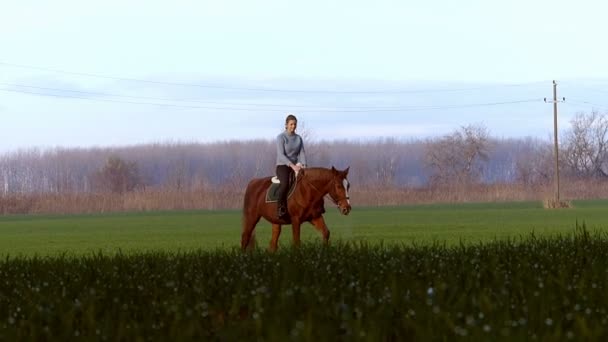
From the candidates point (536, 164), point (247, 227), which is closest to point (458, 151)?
point (536, 164)

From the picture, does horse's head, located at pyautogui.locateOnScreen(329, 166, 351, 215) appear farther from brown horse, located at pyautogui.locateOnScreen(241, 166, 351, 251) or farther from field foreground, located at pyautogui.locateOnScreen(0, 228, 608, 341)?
field foreground, located at pyautogui.locateOnScreen(0, 228, 608, 341)

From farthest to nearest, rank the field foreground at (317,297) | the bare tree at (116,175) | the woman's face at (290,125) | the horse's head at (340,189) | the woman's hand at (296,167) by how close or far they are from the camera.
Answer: the bare tree at (116,175) → the woman's hand at (296,167) → the woman's face at (290,125) → the horse's head at (340,189) → the field foreground at (317,297)

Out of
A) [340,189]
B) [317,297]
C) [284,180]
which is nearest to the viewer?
[317,297]

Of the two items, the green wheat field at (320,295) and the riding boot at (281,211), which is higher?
the riding boot at (281,211)

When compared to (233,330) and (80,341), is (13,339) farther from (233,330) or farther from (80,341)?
(233,330)

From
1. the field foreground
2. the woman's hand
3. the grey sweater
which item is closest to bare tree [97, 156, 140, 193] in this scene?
the grey sweater

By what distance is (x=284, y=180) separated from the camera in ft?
58.6

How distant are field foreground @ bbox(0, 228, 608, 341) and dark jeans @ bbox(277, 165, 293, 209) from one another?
214 inches

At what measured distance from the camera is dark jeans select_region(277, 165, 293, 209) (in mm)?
17844

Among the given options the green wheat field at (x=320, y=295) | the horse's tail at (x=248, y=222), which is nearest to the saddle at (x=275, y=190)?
the horse's tail at (x=248, y=222)

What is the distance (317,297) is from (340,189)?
905cm

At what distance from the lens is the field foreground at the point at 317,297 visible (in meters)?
6.57

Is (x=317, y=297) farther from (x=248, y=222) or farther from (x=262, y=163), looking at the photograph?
(x=262, y=163)

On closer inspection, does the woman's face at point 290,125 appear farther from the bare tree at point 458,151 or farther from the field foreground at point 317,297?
the bare tree at point 458,151
